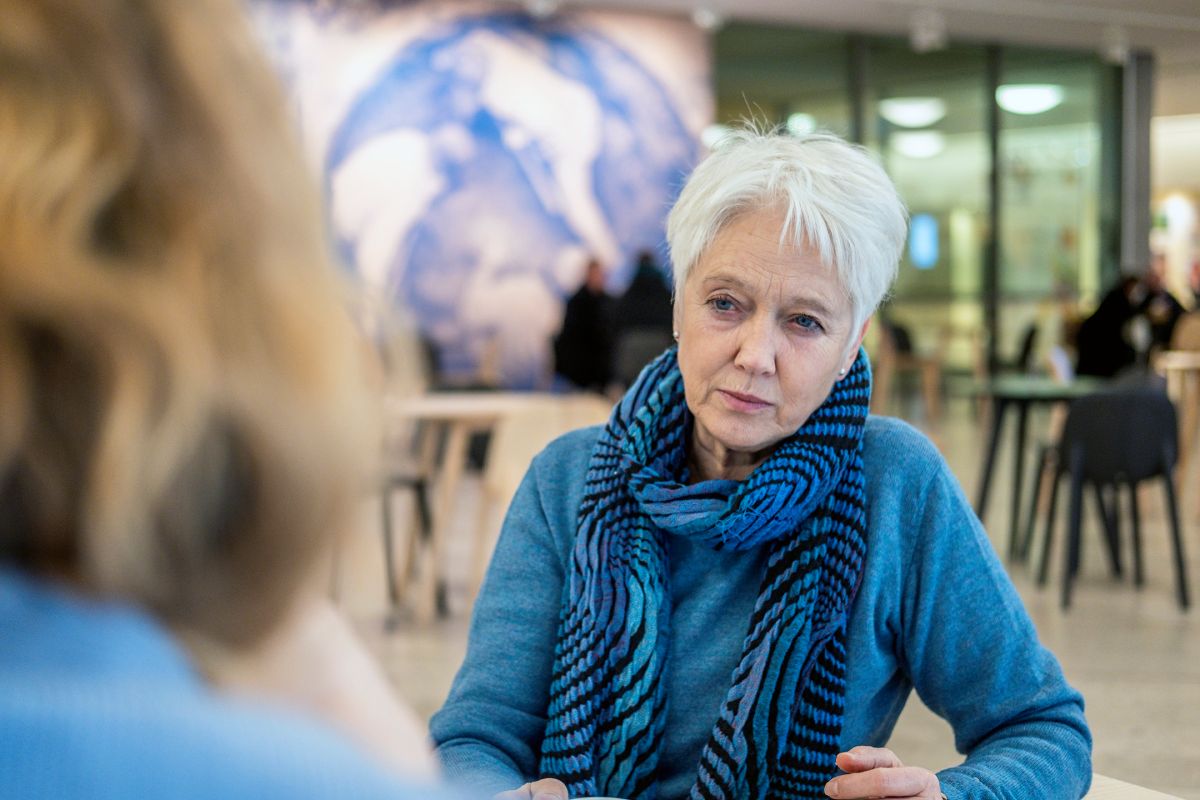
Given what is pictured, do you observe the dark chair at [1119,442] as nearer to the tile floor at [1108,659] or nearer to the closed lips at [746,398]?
the tile floor at [1108,659]

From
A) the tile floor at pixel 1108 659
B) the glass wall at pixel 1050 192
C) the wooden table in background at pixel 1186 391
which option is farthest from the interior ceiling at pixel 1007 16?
the tile floor at pixel 1108 659

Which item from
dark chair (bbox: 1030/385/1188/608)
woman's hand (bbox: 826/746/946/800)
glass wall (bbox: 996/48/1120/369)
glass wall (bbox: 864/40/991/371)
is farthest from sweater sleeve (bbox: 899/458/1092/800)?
glass wall (bbox: 996/48/1120/369)

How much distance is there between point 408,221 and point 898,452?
33.1 feet

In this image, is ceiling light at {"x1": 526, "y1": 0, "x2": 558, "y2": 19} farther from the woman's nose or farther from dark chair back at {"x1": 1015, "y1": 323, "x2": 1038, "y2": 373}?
the woman's nose

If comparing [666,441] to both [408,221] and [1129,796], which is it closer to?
[1129,796]

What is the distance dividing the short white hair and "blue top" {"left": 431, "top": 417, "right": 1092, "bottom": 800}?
0.73ft

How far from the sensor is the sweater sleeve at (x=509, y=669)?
5.37 ft

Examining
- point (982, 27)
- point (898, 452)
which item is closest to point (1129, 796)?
point (898, 452)

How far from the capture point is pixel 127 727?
1.39 ft

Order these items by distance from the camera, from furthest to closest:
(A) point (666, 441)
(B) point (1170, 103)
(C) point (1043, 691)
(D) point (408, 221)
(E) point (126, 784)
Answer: (B) point (1170, 103) < (D) point (408, 221) < (A) point (666, 441) < (C) point (1043, 691) < (E) point (126, 784)

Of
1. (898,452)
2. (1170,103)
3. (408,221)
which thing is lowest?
(898,452)

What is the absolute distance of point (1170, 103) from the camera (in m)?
18.3

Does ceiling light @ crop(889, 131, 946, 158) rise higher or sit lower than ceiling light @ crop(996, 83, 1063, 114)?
lower

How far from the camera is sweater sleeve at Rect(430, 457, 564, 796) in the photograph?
164 cm
